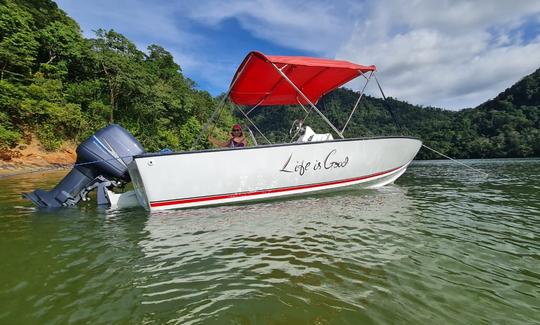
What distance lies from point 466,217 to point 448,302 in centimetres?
348

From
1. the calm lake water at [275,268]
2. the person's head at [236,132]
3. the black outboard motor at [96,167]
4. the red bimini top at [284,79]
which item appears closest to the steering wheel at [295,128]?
the red bimini top at [284,79]

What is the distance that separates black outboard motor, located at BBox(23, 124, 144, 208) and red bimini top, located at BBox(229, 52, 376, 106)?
9.58 feet

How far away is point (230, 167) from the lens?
6.17 metres

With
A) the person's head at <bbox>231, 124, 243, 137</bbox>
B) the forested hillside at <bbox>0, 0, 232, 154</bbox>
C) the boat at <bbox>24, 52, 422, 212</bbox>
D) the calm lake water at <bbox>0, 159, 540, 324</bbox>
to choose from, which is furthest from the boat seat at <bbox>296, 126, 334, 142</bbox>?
the forested hillside at <bbox>0, 0, 232, 154</bbox>

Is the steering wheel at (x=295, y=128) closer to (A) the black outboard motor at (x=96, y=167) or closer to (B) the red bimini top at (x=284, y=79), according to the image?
(B) the red bimini top at (x=284, y=79)

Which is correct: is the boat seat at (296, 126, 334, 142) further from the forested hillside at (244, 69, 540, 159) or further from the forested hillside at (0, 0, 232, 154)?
the forested hillside at (244, 69, 540, 159)

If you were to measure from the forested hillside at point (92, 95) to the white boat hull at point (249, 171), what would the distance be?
1.42 m

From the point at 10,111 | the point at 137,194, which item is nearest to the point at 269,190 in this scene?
the point at 137,194

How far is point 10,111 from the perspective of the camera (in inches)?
767

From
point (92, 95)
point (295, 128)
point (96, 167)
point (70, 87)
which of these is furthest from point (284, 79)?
point (92, 95)

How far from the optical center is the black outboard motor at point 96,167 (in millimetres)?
6352

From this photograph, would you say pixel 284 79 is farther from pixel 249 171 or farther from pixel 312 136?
pixel 249 171

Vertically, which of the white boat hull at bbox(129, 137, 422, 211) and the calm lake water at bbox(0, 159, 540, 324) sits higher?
the white boat hull at bbox(129, 137, 422, 211)

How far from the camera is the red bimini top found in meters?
6.82
